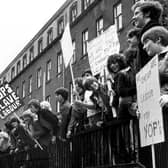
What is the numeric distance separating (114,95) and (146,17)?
48.5 inches

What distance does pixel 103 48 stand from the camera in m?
8.82

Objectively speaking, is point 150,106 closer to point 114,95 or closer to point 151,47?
point 151,47

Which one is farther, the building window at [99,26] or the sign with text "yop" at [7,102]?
the building window at [99,26]

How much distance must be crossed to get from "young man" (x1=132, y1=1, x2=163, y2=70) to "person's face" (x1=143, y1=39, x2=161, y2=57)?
0.42 m

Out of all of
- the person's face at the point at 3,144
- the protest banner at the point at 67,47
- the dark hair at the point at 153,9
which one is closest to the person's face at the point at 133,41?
the dark hair at the point at 153,9

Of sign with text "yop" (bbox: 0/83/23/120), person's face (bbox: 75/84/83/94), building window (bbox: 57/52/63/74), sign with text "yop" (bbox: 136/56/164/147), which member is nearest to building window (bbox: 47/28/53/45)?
building window (bbox: 57/52/63/74)

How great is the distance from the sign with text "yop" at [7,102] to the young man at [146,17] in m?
6.12

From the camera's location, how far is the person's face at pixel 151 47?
490cm

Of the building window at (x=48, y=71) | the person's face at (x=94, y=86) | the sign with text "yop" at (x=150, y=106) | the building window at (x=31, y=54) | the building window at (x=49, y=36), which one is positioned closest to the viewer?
the sign with text "yop" at (x=150, y=106)

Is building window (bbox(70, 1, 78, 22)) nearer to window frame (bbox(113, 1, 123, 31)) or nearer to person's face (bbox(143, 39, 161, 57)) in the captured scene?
window frame (bbox(113, 1, 123, 31))

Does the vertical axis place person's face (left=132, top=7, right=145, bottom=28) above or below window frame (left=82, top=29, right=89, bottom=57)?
below

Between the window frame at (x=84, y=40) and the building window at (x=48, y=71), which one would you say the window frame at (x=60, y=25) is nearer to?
the building window at (x=48, y=71)

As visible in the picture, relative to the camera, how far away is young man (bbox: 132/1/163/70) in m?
5.41

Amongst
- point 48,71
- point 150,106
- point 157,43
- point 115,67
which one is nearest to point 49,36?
point 48,71
